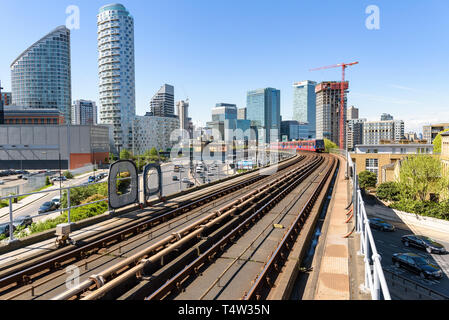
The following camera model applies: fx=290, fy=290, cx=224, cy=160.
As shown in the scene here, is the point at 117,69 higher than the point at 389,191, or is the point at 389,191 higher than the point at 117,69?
the point at 117,69

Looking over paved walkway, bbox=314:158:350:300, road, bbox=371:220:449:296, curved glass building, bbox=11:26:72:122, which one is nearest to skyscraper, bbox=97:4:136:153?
curved glass building, bbox=11:26:72:122

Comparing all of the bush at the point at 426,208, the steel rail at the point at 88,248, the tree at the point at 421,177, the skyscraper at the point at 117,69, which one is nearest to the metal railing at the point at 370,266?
the steel rail at the point at 88,248

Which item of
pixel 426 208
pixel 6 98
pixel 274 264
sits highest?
pixel 6 98

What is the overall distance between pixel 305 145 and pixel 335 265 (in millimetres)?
60606

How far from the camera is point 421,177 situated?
1492 inches

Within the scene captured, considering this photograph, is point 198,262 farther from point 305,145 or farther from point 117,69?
point 117,69

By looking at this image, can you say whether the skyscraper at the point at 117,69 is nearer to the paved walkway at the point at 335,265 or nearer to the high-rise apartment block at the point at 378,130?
the paved walkway at the point at 335,265

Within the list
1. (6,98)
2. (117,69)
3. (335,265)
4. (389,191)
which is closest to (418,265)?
(335,265)

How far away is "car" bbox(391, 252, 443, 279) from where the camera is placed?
19.9 m

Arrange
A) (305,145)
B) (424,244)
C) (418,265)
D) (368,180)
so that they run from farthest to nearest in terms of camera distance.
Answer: (305,145)
(368,180)
(424,244)
(418,265)

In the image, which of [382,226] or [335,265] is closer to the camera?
[335,265]

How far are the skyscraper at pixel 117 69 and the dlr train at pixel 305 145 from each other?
2203 inches
